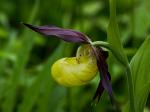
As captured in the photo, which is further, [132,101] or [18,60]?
[18,60]

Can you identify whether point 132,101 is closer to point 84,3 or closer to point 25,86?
point 25,86

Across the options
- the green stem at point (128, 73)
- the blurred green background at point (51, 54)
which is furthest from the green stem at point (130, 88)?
the blurred green background at point (51, 54)

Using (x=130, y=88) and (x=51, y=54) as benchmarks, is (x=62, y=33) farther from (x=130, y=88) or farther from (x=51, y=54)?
(x=51, y=54)

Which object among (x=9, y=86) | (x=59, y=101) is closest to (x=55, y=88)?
(x=59, y=101)

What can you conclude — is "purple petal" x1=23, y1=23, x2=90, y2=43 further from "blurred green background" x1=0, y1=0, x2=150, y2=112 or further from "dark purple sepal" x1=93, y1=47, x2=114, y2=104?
"blurred green background" x1=0, y1=0, x2=150, y2=112

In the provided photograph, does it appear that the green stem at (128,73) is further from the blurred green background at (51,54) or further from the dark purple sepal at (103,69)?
the blurred green background at (51,54)

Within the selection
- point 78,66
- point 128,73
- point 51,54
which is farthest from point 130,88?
point 51,54

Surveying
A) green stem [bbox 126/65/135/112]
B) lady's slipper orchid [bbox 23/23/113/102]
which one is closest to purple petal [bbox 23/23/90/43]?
lady's slipper orchid [bbox 23/23/113/102]
